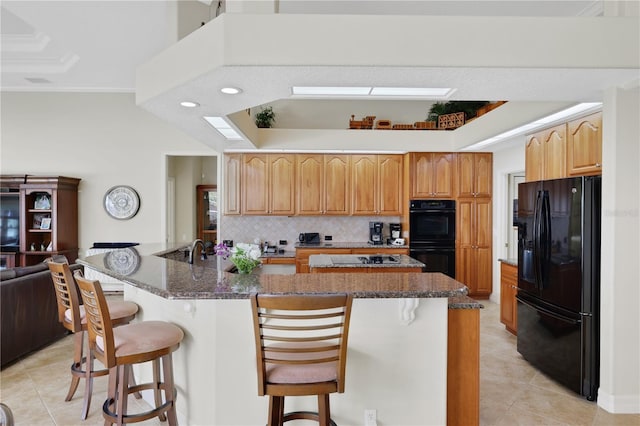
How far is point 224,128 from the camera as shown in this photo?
4086mm

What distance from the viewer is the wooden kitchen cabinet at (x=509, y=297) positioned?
4250 millimetres

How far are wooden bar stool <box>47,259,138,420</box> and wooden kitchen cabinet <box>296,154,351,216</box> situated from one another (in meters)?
3.39

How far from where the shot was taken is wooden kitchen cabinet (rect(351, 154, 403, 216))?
6020 millimetres

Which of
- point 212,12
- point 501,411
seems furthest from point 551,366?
point 212,12

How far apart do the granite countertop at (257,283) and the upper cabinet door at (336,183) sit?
3.33 metres

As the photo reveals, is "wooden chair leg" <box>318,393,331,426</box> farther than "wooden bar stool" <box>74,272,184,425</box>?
No

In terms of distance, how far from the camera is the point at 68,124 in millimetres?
6477

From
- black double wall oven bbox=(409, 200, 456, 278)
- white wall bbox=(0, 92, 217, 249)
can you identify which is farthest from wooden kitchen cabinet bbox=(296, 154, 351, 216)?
white wall bbox=(0, 92, 217, 249)

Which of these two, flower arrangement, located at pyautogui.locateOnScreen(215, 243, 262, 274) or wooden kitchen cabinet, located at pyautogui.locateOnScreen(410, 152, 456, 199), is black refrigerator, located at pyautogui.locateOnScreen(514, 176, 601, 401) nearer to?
wooden kitchen cabinet, located at pyautogui.locateOnScreen(410, 152, 456, 199)

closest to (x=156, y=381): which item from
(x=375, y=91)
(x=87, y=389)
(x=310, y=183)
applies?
(x=87, y=389)

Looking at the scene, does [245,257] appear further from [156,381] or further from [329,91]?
[329,91]

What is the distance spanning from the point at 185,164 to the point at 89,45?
9.97ft

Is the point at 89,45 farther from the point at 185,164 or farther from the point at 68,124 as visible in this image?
the point at 185,164

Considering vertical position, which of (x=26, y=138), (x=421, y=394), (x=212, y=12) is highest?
(x=212, y=12)
